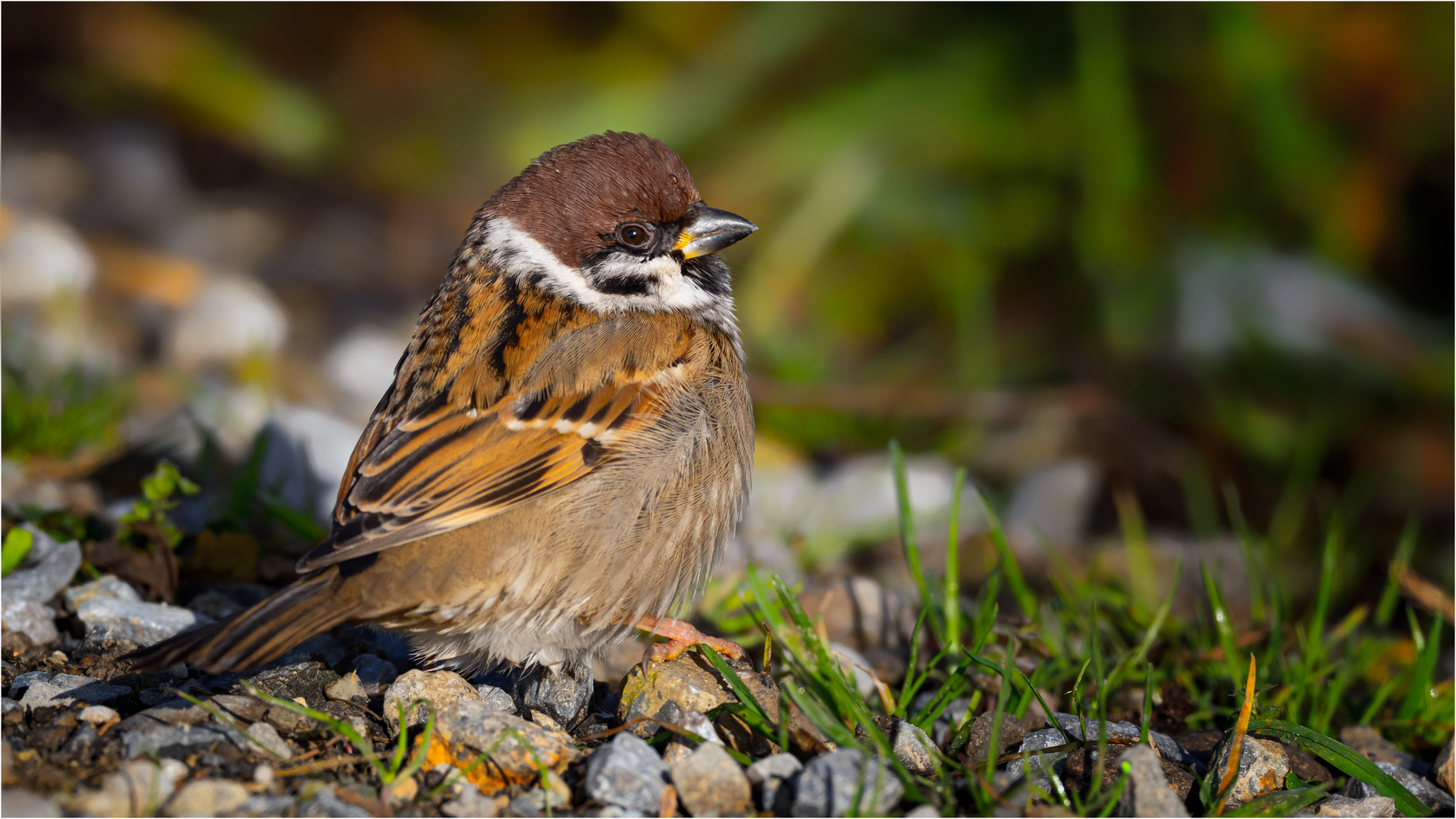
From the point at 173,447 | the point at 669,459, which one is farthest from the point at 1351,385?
the point at 173,447

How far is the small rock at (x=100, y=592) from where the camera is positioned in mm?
3197

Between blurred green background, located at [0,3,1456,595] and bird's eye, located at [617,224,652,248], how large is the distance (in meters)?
1.51

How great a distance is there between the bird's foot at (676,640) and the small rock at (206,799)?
3.36ft

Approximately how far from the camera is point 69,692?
107 inches

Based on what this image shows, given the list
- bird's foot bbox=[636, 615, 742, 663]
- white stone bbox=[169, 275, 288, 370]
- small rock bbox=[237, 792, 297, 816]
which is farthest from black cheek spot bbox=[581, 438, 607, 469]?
white stone bbox=[169, 275, 288, 370]

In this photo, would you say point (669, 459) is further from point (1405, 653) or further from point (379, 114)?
point (379, 114)

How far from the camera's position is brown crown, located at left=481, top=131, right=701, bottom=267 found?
11.7ft

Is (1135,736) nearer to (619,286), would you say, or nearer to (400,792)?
(400,792)

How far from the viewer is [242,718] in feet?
8.50

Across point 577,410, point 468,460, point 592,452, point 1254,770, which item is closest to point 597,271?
point 577,410

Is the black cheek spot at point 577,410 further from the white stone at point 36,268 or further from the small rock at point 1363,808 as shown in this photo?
the white stone at point 36,268

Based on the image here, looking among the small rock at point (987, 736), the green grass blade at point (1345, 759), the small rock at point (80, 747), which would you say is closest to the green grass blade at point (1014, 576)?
the small rock at point (987, 736)

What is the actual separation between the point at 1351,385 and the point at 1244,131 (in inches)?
53.5

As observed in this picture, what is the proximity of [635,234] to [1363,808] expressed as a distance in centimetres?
232
